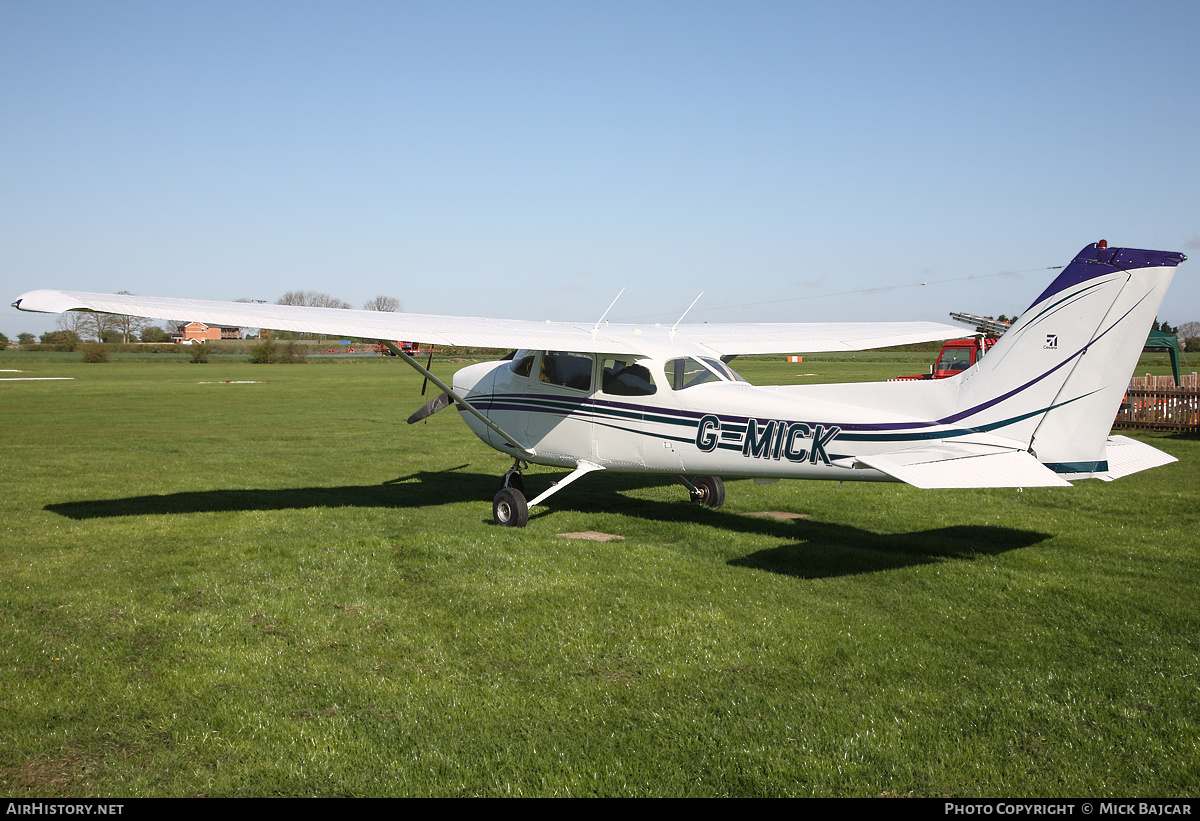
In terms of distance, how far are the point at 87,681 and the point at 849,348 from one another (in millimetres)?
9553

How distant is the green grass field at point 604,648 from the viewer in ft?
13.0

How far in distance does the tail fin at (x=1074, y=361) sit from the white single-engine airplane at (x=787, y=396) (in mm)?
12

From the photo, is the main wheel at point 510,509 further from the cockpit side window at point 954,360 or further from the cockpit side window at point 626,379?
the cockpit side window at point 954,360

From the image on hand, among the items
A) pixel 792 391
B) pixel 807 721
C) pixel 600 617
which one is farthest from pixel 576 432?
pixel 807 721

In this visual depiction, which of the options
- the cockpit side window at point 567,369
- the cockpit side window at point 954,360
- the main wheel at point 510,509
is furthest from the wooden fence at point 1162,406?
the main wheel at point 510,509

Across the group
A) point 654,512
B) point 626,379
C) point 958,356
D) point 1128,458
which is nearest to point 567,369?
point 626,379

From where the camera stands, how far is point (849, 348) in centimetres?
1116

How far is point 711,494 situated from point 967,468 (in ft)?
16.0

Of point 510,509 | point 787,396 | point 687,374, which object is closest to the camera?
point 787,396

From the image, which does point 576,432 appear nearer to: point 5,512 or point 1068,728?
point 1068,728

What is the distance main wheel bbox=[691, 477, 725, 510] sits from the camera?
10844mm

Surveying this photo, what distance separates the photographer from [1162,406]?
18.4 m

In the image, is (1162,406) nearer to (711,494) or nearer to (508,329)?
(711,494)

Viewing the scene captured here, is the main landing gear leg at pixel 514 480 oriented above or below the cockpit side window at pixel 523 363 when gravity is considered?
below
